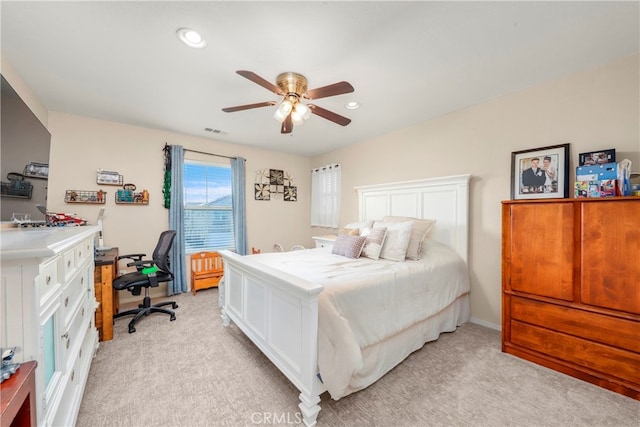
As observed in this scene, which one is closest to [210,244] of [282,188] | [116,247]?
[116,247]

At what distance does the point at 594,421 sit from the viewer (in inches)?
57.1

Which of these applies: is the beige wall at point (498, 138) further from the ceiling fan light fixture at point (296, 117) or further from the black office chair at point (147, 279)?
the black office chair at point (147, 279)

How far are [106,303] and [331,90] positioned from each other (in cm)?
278

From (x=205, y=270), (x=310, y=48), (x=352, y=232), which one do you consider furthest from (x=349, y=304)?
(x=205, y=270)

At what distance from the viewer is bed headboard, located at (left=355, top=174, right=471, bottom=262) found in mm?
2810

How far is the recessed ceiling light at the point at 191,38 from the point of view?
1670 mm

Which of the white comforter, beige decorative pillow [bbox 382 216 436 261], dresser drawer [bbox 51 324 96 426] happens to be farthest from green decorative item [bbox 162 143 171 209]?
beige decorative pillow [bbox 382 216 436 261]

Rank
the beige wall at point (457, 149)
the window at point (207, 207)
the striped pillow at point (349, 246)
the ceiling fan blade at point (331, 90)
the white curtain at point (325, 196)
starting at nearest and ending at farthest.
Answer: the ceiling fan blade at point (331, 90) < the beige wall at point (457, 149) < the striped pillow at point (349, 246) < the window at point (207, 207) < the white curtain at point (325, 196)

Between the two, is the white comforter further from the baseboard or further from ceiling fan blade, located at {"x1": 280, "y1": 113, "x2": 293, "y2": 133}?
ceiling fan blade, located at {"x1": 280, "y1": 113, "x2": 293, "y2": 133}

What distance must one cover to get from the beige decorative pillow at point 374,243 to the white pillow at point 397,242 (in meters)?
0.07

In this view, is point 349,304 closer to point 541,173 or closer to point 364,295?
point 364,295

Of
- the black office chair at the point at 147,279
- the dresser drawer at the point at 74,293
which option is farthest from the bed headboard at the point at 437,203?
the dresser drawer at the point at 74,293

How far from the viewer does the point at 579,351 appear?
182cm

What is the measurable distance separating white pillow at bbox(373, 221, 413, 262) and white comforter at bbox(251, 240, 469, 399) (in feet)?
0.47
